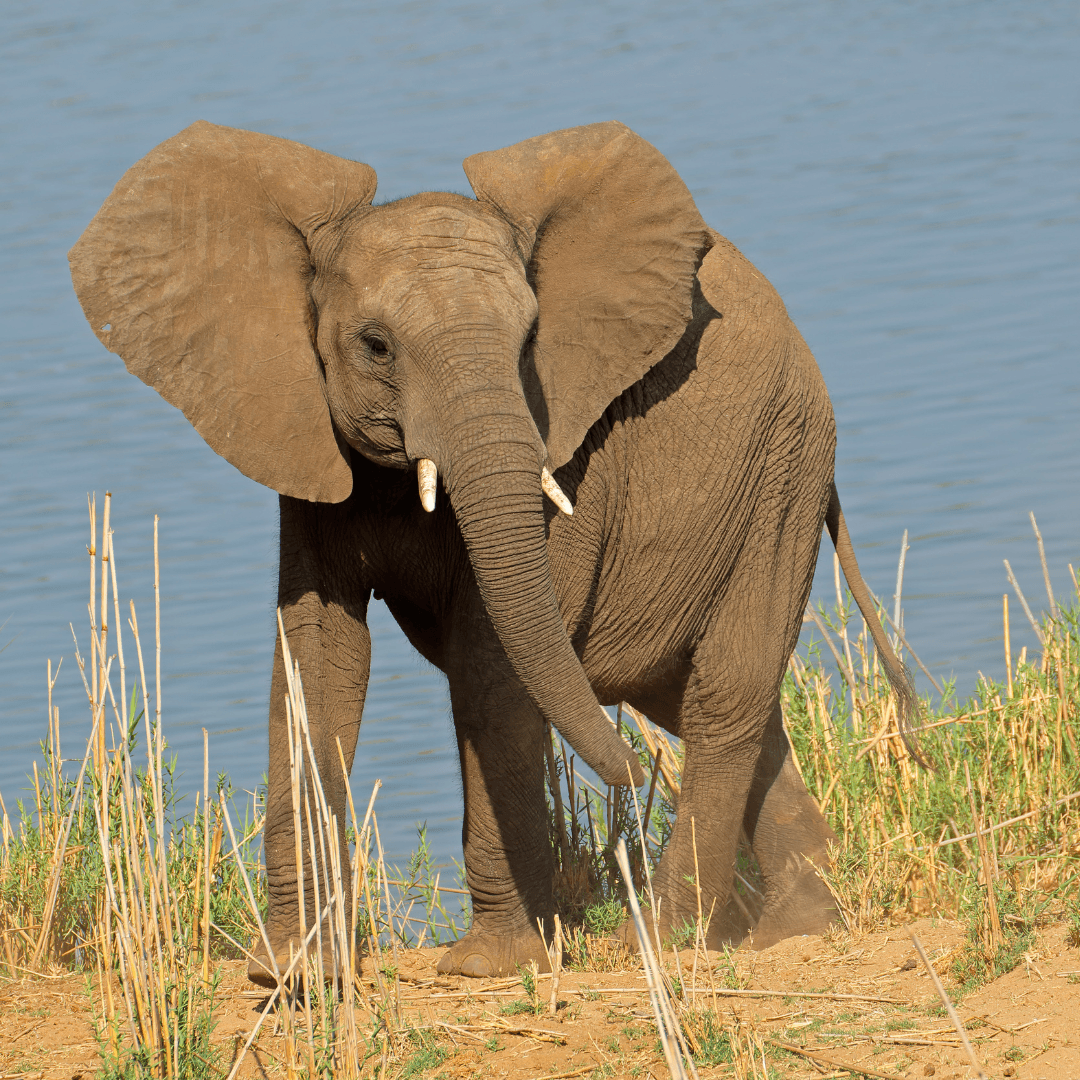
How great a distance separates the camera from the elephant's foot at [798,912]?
706 cm

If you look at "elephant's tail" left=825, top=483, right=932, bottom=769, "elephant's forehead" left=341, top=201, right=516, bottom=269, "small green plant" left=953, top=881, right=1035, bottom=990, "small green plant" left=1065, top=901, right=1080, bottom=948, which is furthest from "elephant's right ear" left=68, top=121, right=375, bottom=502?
"small green plant" left=1065, top=901, right=1080, bottom=948

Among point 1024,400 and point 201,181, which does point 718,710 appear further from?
point 1024,400

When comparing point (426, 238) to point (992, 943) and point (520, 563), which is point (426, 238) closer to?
point (520, 563)

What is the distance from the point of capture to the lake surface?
11039 millimetres

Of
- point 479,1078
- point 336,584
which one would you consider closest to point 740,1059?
point 479,1078

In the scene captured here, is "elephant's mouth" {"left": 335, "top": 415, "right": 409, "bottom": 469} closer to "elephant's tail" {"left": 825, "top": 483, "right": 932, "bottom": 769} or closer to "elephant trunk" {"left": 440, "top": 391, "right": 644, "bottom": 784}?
"elephant trunk" {"left": 440, "top": 391, "right": 644, "bottom": 784}

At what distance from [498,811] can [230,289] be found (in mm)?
1821

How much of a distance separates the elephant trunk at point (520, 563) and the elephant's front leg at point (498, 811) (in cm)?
56

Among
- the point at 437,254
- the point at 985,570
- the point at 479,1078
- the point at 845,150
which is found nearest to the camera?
the point at 479,1078

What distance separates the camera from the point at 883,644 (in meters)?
7.05

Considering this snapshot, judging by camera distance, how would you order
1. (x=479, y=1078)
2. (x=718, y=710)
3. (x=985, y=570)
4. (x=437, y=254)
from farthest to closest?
1. (x=985, y=570)
2. (x=718, y=710)
3. (x=437, y=254)
4. (x=479, y=1078)

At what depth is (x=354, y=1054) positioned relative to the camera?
465cm

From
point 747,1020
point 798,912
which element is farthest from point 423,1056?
point 798,912

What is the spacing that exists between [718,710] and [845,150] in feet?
57.5
